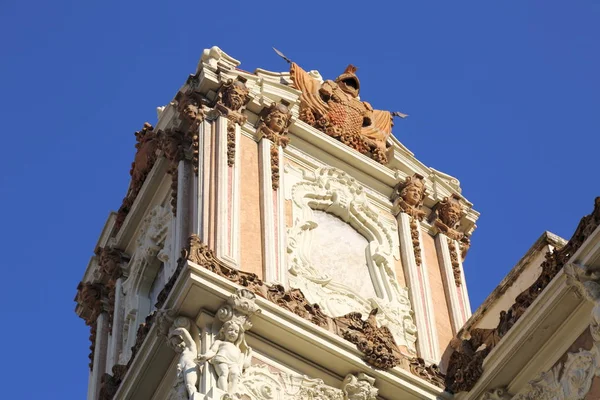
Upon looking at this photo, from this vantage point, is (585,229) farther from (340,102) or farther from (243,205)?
(340,102)

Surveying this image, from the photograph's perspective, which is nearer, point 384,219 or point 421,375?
point 421,375

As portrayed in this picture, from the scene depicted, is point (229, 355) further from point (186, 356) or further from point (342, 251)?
point (342, 251)

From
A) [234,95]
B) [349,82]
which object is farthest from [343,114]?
[234,95]

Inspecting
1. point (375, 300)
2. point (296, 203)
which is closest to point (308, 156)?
point (296, 203)

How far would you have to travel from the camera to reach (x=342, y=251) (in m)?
27.5

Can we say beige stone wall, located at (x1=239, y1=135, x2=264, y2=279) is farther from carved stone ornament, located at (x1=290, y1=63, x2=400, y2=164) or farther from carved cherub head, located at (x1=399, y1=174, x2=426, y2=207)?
carved cherub head, located at (x1=399, y1=174, x2=426, y2=207)

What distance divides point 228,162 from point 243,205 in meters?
0.94

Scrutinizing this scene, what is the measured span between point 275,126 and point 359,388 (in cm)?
609

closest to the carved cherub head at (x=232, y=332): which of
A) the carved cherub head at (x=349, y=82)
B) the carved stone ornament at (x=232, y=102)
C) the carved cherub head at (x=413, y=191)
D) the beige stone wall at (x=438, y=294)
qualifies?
the beige stone wall at (x=438, y=294)

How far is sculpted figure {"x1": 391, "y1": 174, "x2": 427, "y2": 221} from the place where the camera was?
29.1m

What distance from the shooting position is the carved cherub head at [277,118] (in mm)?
28016

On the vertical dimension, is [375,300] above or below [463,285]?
below

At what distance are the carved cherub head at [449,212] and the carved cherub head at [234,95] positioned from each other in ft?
14.6

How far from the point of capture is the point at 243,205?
85.9ft
